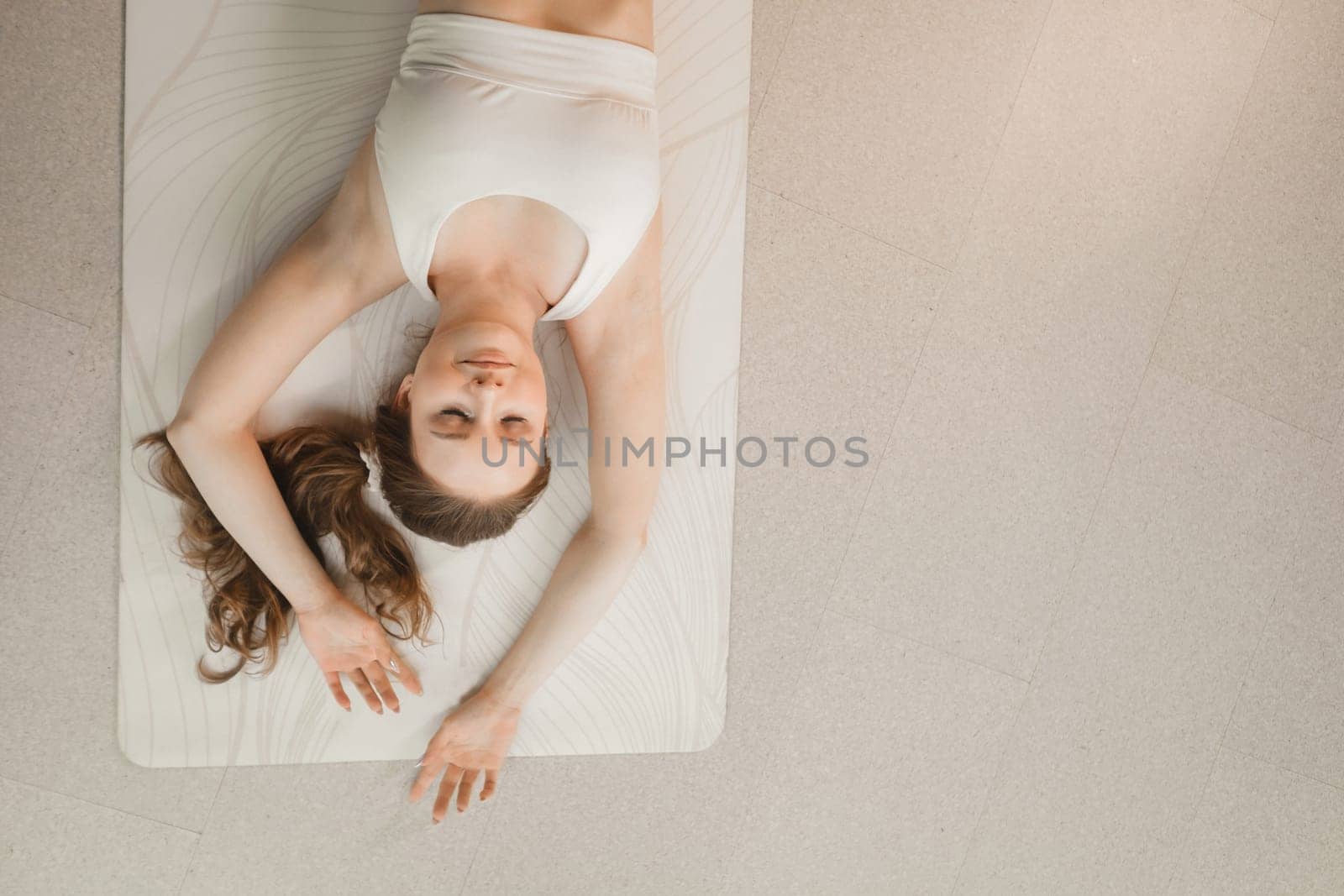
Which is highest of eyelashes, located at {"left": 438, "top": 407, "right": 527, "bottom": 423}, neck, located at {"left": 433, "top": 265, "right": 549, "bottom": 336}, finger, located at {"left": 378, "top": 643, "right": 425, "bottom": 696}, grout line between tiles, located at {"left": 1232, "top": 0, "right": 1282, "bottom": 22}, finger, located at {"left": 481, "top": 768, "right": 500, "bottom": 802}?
grout line between tiles, located at {"left": 1232, "top": 0, "right": 1282, "bottom": 22}

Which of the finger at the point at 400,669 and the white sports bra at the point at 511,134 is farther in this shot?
the finger at the point at 400,669

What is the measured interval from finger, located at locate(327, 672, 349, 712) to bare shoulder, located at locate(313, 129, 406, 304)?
0.68 metres

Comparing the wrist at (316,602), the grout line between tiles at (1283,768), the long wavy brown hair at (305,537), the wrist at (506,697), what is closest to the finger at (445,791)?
the wrist at (506,697)

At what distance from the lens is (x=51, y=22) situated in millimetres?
1443

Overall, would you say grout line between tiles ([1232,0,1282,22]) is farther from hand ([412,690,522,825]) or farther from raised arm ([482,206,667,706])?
hand ([412,690,522,825])

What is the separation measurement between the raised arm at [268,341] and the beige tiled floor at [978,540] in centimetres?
34

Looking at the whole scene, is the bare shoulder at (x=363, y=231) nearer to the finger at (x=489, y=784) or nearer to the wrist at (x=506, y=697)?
the wrist at (x=506, y=697)

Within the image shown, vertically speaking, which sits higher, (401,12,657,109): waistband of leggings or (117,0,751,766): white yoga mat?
(401,12,657,109): waistband of leggings

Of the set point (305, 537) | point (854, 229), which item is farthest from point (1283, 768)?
point (305, 537)

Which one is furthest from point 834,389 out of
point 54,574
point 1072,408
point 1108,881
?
point 54,574

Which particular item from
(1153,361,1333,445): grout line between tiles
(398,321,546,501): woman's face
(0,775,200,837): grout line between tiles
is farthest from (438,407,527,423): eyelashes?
(1153,361,1333,445): grout line between tiles

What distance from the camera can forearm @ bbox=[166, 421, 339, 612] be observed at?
1300mm

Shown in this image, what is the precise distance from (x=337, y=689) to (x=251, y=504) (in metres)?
0.38

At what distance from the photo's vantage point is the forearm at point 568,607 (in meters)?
1.51
